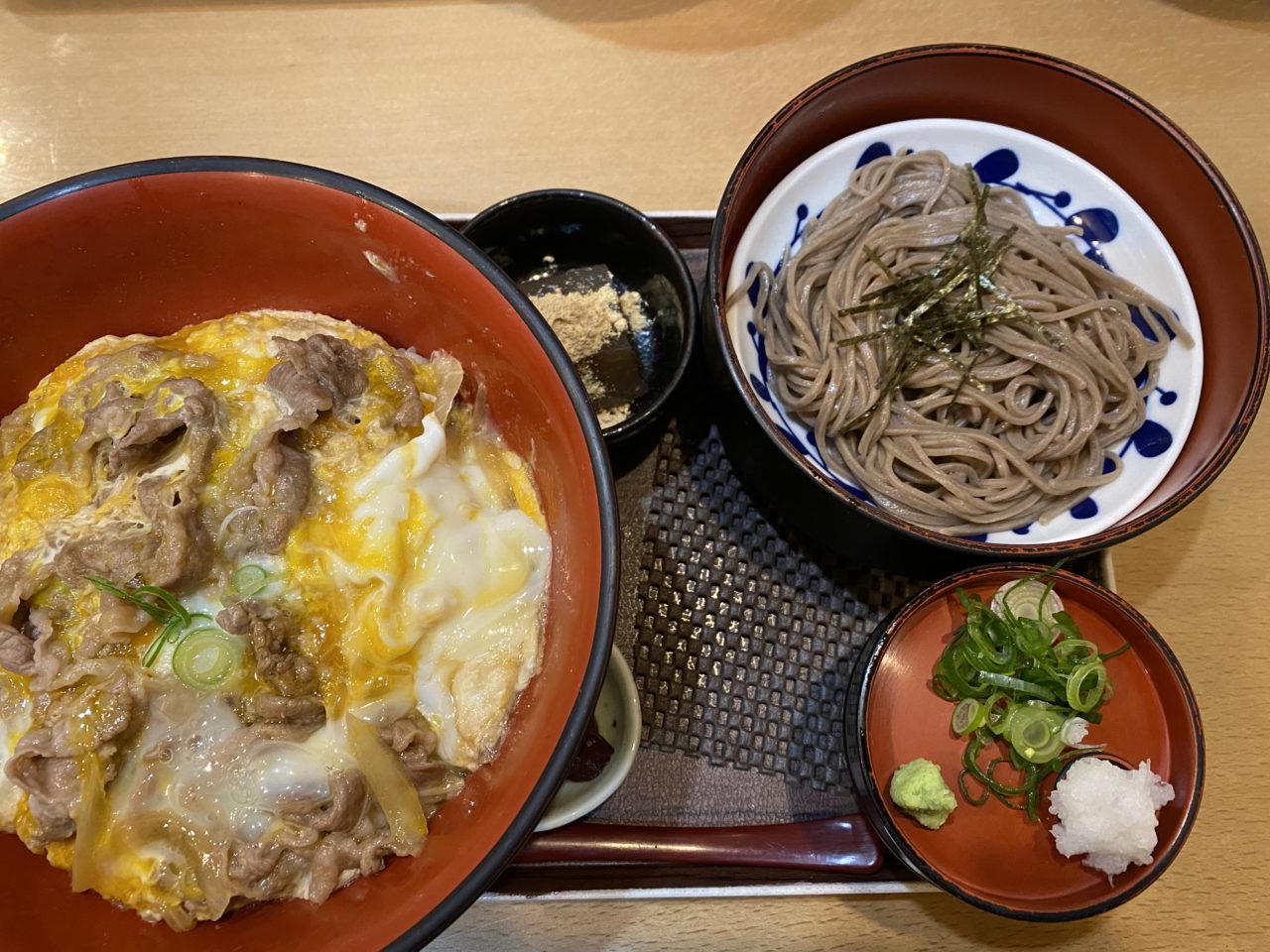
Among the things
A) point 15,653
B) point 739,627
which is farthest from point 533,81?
point 15,653

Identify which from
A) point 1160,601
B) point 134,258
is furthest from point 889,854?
point 134,258

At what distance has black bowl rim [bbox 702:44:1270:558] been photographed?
1546mm

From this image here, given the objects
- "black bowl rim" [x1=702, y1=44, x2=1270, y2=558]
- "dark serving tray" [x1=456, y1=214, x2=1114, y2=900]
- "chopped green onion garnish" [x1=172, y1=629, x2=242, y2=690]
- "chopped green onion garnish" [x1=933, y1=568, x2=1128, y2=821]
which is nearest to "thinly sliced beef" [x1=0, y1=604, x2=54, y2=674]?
"chopped green onion garnish" [x1=172, y1=629, x2=242, y2=690]

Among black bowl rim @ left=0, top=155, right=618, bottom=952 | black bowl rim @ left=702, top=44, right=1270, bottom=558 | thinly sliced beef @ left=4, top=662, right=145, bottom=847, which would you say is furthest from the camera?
black bowl rim @ left=702, top=44, right=1270, bottom=558

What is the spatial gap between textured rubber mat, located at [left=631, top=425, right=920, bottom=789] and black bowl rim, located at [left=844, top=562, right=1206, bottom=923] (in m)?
0.14

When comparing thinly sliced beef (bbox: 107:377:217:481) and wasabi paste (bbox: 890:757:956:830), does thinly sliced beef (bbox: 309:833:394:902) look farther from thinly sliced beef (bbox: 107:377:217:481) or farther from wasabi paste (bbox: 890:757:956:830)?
wasabi paste (bbox: 890:757:956:830)

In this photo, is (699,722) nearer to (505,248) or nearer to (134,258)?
(505,248)

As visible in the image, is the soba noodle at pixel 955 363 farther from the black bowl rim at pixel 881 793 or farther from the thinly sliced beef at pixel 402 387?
the thinly sliced beef at pixel 402 387

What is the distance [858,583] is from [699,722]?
49 centimetres

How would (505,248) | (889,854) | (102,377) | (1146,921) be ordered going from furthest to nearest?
(505,248) < (1146,921) < (889,854) < (102,377)

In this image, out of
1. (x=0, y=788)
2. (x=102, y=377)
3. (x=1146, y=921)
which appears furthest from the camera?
(x=1146, y=921)

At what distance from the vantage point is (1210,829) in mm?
1753

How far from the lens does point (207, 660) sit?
1277 millimetres

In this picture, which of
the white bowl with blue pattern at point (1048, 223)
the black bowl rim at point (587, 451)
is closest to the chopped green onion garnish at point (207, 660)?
the black bowl rim at point (587, 451)
